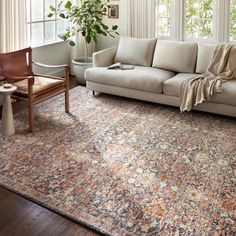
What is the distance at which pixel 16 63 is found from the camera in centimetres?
368

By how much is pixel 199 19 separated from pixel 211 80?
155 cm

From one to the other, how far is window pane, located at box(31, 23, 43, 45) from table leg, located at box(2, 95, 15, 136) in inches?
71.2

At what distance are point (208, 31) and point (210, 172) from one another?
115 inches

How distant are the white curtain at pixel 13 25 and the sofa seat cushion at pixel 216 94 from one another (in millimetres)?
1943

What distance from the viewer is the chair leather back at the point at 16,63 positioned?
3537mm

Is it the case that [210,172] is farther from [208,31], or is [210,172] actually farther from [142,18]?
[142,18]

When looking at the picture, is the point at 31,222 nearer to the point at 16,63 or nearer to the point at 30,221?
the point at 30,221

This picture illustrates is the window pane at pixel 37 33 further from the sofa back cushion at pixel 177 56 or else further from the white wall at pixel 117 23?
the sofa back cushion at pixel 177 56

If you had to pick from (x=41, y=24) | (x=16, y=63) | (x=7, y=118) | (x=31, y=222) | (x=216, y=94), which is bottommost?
(x=31, y=222)

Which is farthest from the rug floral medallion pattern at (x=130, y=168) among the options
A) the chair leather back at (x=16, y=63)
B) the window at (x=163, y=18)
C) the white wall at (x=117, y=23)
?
the white wall at (x=117, y=23)

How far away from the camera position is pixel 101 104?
4234mm

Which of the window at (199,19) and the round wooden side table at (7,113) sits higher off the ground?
the window at (199,19)

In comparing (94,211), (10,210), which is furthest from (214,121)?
(10,210)

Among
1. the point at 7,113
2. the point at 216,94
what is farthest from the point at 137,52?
the point at 7,113
